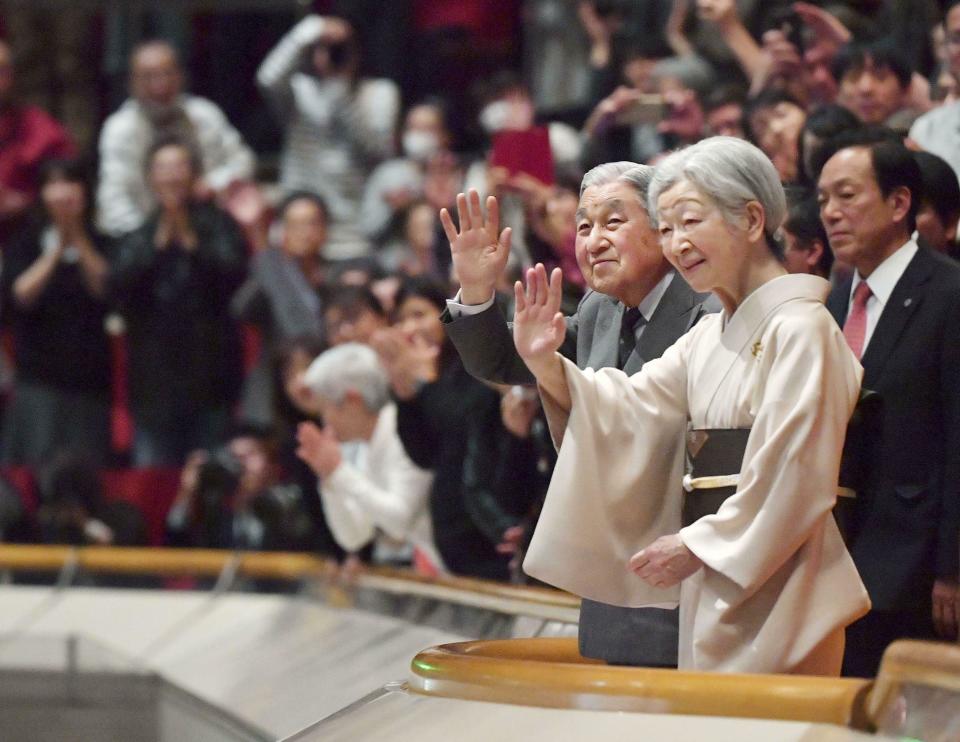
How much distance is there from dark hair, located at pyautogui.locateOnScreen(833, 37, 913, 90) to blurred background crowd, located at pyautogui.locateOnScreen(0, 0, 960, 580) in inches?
1.6

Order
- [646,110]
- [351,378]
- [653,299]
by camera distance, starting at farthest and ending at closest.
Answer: [351,378] → [646,110] → [653,299]

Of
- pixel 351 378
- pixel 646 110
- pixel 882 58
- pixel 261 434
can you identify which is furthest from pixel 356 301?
pixel 882 58

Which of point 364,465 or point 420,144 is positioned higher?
point 420,144

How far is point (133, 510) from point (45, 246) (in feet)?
3.90

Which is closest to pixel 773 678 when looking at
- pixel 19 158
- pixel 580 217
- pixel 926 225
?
pixel 580 217

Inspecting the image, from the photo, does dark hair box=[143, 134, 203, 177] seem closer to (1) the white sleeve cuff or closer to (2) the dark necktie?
(2) the dark necktie

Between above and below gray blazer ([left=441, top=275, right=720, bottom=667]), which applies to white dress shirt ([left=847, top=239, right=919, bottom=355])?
above

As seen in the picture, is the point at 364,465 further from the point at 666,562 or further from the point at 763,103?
the point at 666,562

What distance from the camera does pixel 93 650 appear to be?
6.49 meters

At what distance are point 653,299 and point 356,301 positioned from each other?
306cm

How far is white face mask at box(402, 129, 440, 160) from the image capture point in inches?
302

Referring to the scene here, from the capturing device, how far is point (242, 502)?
6.93 meters

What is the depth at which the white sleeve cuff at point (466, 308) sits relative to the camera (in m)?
2.99

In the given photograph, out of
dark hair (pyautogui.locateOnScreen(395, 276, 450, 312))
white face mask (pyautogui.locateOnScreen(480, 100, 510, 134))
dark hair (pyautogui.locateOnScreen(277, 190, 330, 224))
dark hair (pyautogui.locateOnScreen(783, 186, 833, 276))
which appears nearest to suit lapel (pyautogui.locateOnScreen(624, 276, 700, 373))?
dark hair (pyautogui.locateOnScreen(783, 186, 833, 276))
